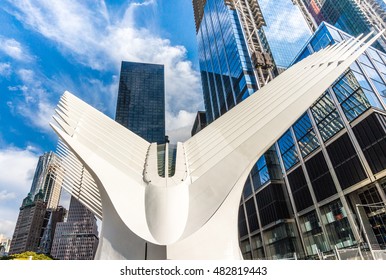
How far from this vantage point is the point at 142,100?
133000mm

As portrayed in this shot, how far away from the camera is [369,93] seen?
3078cm

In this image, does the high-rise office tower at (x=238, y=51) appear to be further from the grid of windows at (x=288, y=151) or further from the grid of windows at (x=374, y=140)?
the grid of windows at (x=374, y=140)

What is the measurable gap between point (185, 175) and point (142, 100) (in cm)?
12375

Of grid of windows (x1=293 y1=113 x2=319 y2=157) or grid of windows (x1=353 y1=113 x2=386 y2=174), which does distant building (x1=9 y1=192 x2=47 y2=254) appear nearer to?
grid of windows (x1=293 y1=113 x2=319 y2=157)

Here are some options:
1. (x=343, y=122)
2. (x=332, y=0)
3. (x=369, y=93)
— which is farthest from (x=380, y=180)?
(x=332, y=0)

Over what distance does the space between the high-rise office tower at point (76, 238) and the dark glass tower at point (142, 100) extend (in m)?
45.6

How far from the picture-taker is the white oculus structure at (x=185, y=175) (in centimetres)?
1118

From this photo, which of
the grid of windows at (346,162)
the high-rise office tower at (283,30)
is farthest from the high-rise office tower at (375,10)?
the grid of windows at (346,162)

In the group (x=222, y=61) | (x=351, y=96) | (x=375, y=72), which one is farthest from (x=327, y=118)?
(x=222, y=61)

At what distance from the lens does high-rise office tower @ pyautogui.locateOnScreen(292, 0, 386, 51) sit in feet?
270

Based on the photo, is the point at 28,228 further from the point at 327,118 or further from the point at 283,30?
the point at 327,118

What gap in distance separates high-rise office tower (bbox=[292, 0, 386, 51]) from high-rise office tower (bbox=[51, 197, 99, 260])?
128107mm

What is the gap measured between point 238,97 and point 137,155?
44216mm

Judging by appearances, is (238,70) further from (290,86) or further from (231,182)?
(231,182)
